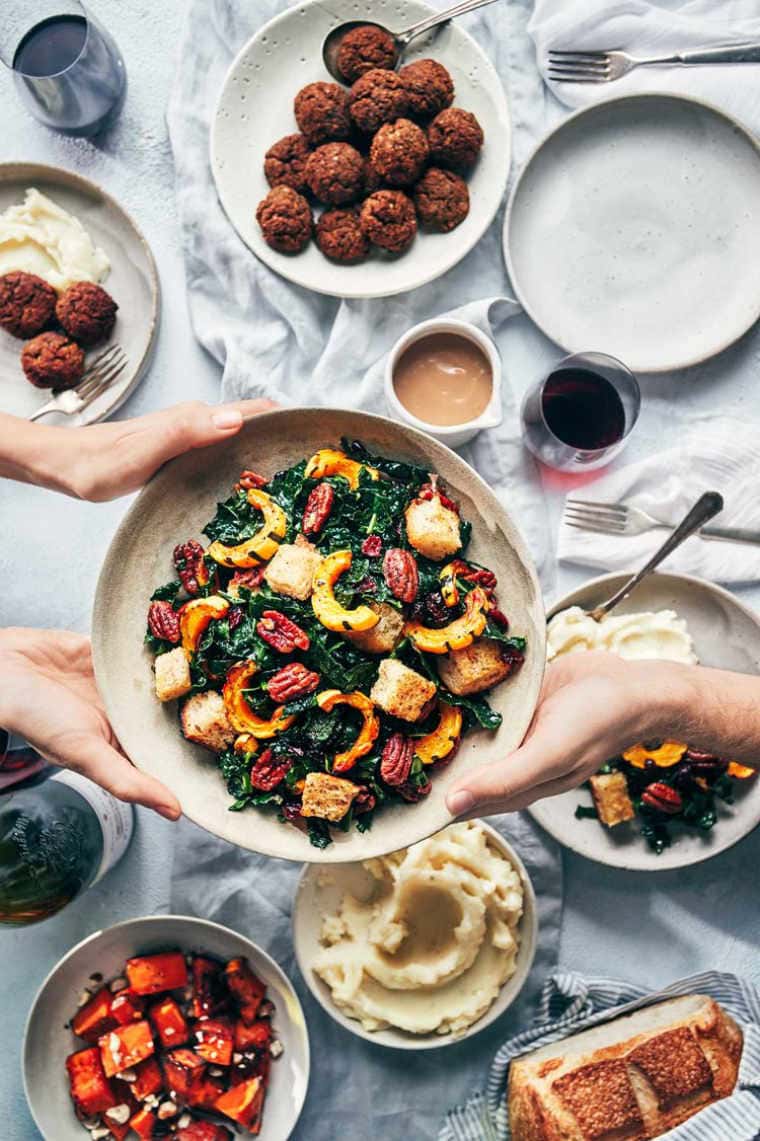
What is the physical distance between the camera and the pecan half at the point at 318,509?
9.72 feet

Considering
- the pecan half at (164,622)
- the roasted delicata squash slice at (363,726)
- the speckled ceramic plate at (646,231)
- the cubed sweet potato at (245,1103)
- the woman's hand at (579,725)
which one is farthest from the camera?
the speckled ceramic plate at (646,231)

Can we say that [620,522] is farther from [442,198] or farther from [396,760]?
[396,760]

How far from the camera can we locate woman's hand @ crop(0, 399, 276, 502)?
2.95 meters

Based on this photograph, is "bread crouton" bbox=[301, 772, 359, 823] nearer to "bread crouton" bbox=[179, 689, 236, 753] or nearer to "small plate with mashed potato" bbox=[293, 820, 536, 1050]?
"bread crouton" bbox=[179, 689, 236, 753]

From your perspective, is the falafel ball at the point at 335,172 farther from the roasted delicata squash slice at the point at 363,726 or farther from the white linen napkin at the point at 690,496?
the roasted delicata squash slice at the point at 363,726

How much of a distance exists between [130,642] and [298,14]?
2.44 m

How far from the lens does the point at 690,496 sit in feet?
12.8

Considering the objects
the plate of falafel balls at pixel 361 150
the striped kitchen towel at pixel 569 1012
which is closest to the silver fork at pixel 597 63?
the plate of falafel balls at pixel 361 150

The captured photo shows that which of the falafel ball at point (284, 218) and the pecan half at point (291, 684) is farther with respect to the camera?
the falafel ball at point (284, 218)

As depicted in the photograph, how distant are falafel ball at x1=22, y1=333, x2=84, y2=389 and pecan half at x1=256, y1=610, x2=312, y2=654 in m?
1.50

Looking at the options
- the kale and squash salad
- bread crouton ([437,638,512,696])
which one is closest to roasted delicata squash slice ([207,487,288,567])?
the kale and squash salad

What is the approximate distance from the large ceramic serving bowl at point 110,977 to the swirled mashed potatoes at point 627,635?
1.55 m

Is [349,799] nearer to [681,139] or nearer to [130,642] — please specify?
[130,642]

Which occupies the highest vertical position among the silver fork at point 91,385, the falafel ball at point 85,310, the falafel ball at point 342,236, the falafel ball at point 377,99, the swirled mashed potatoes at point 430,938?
the falafel ball at point 377,99
